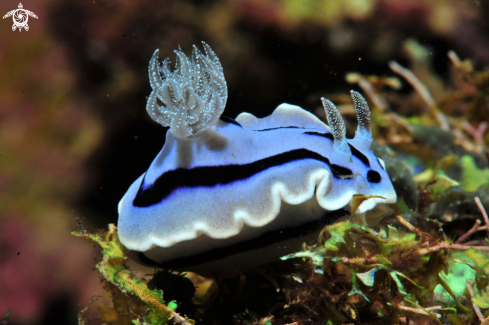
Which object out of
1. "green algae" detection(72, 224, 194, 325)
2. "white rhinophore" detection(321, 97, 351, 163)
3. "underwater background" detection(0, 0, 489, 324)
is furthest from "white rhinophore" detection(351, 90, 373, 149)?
"green algae" detection(72, 224, 194, 325)

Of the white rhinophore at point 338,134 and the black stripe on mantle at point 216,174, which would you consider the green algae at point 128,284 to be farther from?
the white rhinophore at point 338,134

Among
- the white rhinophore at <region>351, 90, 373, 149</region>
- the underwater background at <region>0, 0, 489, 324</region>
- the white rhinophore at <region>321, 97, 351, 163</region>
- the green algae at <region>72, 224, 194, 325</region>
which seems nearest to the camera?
the green algae at <region>72, 224, 194, 325</region>

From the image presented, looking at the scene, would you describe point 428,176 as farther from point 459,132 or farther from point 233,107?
point 233,107

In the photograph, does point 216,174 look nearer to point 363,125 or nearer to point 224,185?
point 224,185

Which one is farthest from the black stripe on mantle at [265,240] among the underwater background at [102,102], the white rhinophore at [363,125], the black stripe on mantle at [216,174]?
the underwater background at [102,102]

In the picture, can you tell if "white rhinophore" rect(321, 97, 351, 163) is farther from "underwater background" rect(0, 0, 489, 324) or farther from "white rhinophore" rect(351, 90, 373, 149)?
"underwater background" rect(0, 0, 489, 324)

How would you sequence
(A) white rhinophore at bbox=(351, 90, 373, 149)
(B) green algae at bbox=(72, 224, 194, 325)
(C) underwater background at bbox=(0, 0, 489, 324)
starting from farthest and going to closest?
1. (C) underwater background at bbox=(0, 0, 489, 324)
2. (A) white rhinophore at bbox=(351, 90, 373, 149)
3. (B) green algae at bbox=(72, 224, 194, 325)

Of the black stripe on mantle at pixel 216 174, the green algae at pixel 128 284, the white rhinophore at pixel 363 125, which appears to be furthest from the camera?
the white rhinophore at pixel 363 125

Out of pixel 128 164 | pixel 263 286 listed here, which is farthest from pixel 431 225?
pixel 128 164
